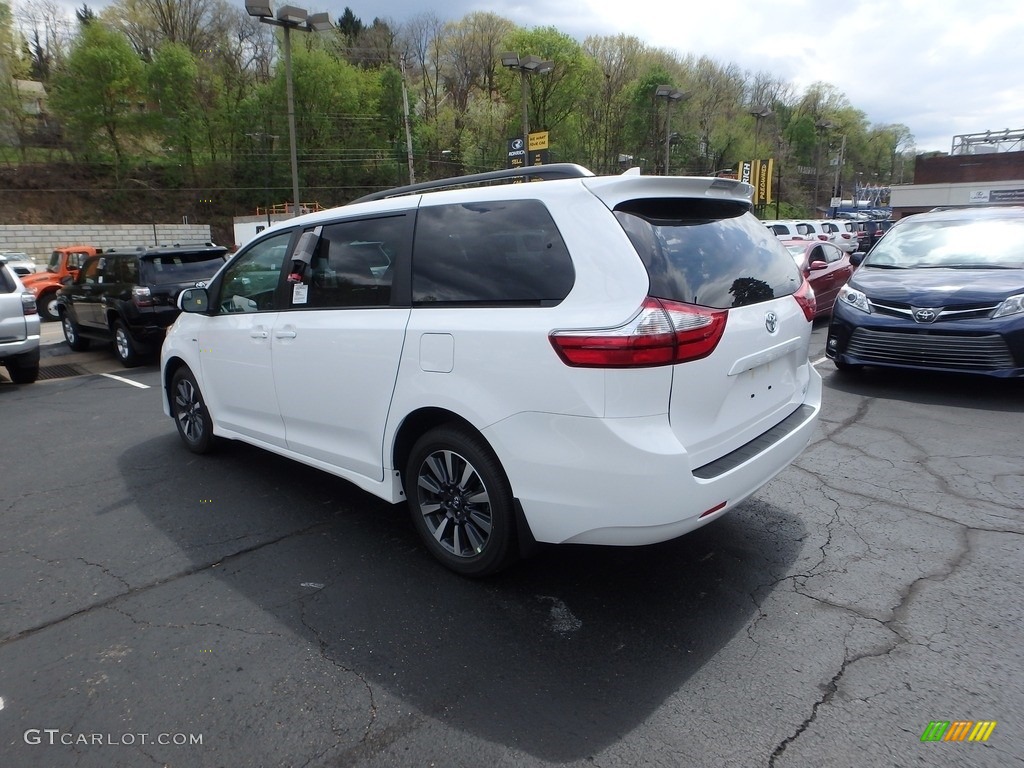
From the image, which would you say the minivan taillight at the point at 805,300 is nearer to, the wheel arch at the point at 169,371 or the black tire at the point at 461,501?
the black tire at the point at 461,501

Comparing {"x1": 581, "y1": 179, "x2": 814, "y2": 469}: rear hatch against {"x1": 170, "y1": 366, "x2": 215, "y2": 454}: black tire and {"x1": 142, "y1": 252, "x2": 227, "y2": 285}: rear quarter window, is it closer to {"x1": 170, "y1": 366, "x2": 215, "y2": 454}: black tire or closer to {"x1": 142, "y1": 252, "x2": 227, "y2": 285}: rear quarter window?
{"x1": 170, "y1": 366, "x2": 215, "y2": 454}: black tire

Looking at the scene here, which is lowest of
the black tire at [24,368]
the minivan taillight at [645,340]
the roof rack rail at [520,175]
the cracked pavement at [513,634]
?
the cracked pavement at [513,634]

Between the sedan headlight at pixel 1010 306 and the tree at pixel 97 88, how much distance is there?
5730 cm

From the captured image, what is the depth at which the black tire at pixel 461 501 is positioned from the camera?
302 centimetres

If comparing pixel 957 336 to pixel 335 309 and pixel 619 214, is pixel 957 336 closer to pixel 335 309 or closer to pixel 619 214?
pixel 619 214

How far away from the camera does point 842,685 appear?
2516 millimetres

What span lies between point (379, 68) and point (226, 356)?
70.1 m

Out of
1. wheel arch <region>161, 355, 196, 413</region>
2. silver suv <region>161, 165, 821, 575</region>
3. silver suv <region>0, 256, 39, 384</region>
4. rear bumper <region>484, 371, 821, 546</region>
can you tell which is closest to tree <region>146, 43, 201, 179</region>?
silver suv <region>0, 256, 39, 384</region>

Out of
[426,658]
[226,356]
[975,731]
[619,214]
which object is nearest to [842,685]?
[975,731]

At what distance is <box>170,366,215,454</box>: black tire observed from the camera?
5.32m

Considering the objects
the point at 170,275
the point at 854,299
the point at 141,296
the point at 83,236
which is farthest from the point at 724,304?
the point at 83,236

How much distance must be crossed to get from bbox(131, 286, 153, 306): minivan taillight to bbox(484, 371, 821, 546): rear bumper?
8.95 meters

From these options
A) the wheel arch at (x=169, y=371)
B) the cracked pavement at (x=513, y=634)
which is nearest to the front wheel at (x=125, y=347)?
the wheel arch at (x=169, y=371)

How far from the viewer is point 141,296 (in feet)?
32.6
